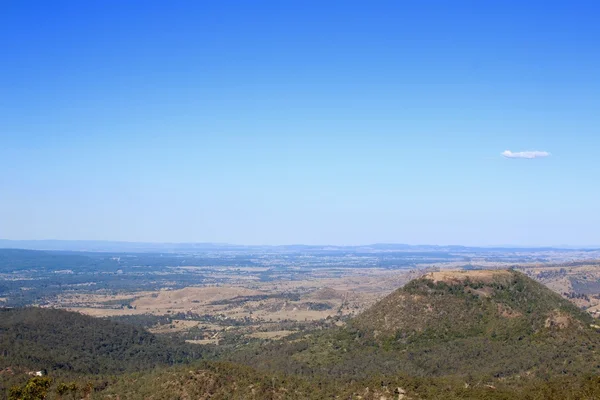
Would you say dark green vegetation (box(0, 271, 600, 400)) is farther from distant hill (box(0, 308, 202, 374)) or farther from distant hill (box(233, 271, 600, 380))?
distant hill (box(0, 308, 202, 374))

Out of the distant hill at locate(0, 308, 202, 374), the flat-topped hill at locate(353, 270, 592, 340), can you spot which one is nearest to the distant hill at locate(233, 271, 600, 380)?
the flat-topped hill at locate(353, 270, 592, 340)

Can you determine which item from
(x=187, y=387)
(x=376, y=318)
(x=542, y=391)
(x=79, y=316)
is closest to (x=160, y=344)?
(x=79, y=316)

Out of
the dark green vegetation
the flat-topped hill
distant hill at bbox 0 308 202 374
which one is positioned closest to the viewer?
the dark green vegetation

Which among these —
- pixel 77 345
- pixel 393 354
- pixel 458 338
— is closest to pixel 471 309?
pixel 458 338

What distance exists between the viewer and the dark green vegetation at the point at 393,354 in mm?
98812

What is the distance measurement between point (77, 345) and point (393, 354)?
A: 83.0 metres

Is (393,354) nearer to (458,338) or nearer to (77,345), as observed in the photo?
(458,338)

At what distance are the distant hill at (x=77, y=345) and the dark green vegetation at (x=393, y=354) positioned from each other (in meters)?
0.48

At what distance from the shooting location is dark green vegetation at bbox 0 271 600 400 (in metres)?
98.8

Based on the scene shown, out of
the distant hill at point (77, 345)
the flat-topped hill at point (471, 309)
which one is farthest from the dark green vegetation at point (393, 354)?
the distant hill at point (77, 345)

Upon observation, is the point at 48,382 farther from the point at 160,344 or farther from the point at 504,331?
the point at 504,331

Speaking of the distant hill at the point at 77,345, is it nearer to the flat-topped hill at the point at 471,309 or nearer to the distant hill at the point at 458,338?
the distant hill at the point at 458,338

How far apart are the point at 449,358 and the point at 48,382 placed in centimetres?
8067

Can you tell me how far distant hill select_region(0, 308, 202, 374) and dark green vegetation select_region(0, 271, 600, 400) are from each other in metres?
0.48
